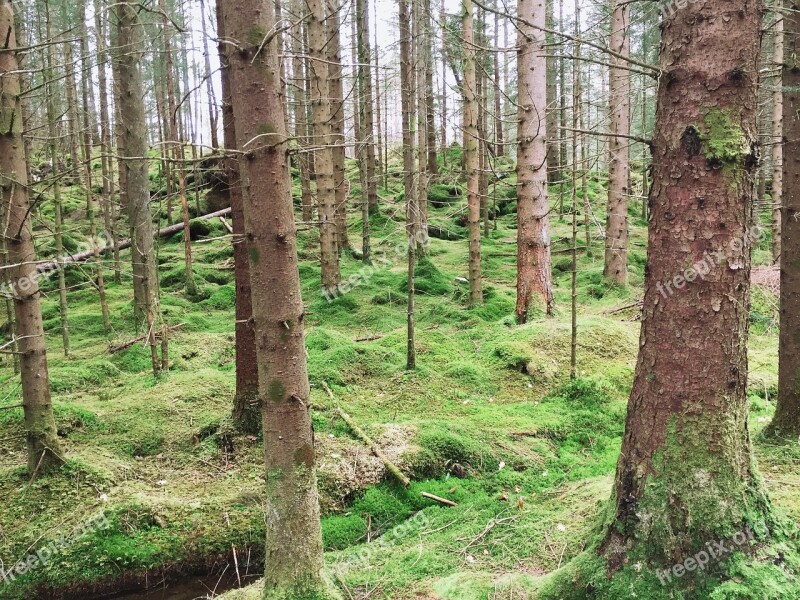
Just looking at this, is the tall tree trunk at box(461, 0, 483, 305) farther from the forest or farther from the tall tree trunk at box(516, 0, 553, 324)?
the tall tree trunk at box(516, 0, 553, 324)

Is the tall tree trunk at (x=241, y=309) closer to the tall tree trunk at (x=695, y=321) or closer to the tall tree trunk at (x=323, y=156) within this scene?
the tall tree trunk at (x=695, y=321)

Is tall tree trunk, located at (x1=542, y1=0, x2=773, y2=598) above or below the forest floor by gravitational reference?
above

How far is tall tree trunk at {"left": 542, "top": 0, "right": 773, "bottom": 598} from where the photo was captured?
261cm

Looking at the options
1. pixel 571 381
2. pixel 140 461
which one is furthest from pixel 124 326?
pixel 571 381

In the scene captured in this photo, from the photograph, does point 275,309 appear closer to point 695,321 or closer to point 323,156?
point 695,321

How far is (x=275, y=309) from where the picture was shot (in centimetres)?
296

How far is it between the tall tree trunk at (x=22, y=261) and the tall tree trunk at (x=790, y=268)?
6.14 metres

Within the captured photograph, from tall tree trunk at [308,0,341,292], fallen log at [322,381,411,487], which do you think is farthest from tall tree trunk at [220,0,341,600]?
tall tree trunk at [308,0,341,292]

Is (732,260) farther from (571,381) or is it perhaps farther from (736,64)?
(571,381)

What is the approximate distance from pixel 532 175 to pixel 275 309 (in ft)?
21.9

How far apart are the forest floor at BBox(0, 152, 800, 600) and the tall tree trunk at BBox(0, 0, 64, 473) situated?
1.08 feet

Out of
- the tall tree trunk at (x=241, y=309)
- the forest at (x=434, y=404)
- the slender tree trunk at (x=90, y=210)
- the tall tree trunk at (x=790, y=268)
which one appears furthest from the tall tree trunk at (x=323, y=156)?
the tall tree trunk at (x=790, y=268)

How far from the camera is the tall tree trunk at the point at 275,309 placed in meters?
2.83

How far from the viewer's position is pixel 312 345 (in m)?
8.17
